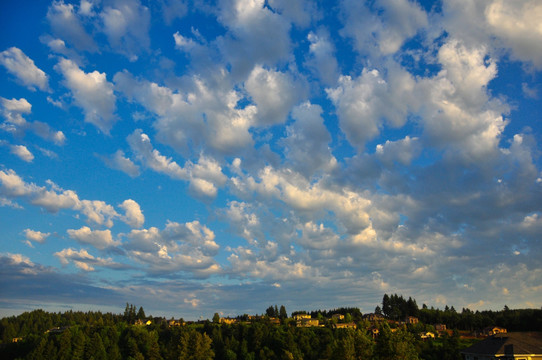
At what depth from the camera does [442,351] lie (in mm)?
102750

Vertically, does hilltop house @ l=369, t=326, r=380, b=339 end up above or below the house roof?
below

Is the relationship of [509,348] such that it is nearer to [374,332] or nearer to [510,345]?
[510,345]

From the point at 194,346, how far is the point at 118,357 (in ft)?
245

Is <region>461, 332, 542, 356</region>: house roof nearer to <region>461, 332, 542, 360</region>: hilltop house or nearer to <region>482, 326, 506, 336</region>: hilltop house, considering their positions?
<region>461, 332, 542, 360</region>: hilltop house

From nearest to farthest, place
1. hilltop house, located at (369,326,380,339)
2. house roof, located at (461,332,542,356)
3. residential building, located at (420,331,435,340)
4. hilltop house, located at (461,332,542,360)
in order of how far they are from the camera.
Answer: hilltop house, located at (461,332,542,360) → house roof, located at (461,332,542,356) → residential building, located at (420,331,435,340) → hilltop house, located at (369,326,380,339)

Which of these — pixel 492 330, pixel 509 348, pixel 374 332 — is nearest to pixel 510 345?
pixel 509 348

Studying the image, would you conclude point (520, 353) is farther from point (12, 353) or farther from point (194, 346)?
point (12, 353)

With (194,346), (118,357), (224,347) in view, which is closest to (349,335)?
(194,346)

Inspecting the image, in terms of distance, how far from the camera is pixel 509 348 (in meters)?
61.3

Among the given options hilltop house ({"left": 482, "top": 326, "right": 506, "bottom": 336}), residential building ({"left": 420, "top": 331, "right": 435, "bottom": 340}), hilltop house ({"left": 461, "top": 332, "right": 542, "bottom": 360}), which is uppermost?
hilltop house ({"left": 461, "top": 332, "right": 542, "bottom": 360})

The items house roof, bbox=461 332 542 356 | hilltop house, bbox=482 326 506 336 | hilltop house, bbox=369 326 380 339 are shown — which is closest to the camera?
house roof, bbox=461 332 542 356

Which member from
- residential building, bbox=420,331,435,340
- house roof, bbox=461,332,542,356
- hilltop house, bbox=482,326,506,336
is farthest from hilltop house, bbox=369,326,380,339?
house roof, bbox=461,332,542,356

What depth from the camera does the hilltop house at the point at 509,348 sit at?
2356 inches

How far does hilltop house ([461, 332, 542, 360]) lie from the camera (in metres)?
59.8
